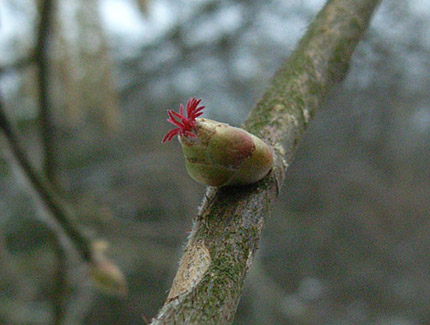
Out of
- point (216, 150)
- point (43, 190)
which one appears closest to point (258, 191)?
point (216, 150)

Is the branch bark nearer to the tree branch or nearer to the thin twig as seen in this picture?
the tree branch

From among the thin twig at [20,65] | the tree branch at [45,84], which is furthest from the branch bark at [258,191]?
the thin twig at [20,65]

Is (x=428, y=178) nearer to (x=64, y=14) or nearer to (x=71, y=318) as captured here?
(x=71, y=318)

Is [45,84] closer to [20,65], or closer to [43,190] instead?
[20,65]

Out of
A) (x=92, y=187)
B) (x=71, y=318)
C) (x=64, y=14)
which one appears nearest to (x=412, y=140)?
(x=92, y=187)

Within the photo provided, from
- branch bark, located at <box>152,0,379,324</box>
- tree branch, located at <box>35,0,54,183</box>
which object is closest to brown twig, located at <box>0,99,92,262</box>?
tree branch, located at <box>35,0,54,183</box>

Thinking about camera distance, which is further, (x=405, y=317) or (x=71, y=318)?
(x=405, y=317)
